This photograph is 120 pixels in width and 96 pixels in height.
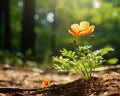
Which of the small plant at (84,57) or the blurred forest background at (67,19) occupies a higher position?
the blurred forest background at (67,19)

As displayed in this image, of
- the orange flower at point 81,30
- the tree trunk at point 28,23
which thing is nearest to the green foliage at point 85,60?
the orange flower at point 81,30

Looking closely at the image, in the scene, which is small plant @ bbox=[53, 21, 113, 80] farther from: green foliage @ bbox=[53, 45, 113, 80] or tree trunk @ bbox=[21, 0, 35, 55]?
tree trunk @ bbox=[21, 0, 35, 55]

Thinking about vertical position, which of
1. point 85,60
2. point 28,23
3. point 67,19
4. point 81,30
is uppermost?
point 67,19

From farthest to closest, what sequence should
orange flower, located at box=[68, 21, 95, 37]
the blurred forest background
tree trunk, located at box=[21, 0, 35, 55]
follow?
1. the blurred forest background
2. tree trunk, located at box=[21, 0, 35, 55]
3. orange flower, located at box=[68, 21, 95, 37]

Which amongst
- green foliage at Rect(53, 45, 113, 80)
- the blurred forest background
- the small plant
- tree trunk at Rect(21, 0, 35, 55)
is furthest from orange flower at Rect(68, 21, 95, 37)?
the blurred forest background

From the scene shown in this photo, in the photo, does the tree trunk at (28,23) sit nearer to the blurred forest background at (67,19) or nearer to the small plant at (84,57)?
the blurred forest background at (67,19)

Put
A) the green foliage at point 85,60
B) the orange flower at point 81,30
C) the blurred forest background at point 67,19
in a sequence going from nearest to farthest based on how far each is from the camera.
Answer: the orange flower at point 81,30, the green foliage at point 85,60, the blurred forest background at point 67,19

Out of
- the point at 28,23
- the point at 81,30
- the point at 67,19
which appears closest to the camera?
the point at 81,30

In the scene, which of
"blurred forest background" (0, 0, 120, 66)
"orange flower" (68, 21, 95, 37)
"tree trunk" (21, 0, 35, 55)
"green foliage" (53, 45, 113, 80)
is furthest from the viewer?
"blurred forest background" (0, 0, 120, 66)

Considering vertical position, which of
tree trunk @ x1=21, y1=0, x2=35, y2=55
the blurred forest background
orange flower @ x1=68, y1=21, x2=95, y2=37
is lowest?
orange flower @ x1=68, y1=21, x2=95, y2=37

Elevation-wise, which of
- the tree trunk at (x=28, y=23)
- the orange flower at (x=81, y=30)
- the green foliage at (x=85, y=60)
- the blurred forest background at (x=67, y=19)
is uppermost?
the blurred forest background at (x=67, y=19)

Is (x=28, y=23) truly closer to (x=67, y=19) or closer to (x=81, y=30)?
(x=81, y=30)

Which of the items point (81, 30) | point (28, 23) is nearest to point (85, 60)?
Answer: point (81, 30)
